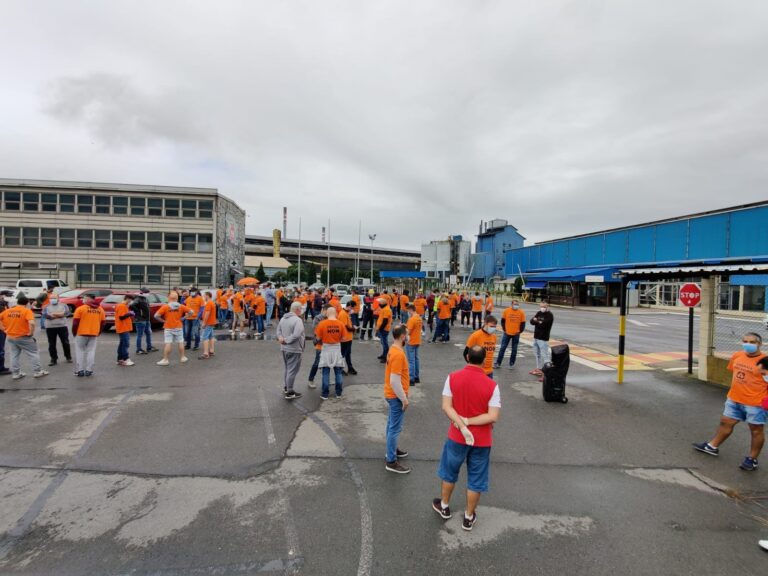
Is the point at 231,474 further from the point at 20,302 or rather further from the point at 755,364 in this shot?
the point at 20,302

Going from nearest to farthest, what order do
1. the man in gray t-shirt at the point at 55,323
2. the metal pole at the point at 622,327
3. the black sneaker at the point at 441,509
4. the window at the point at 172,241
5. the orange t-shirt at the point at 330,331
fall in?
the black sneaker at the point at 441,509, the orange t-shirt at the point at 330,331, the metal pole at the point at 622,327, the man in gray t-shirt at the point at 55,323, the window at the point at 172,241

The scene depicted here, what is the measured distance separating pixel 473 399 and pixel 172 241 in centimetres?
3635

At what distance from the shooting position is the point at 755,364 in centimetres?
470

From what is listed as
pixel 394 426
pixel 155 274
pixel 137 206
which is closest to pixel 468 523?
pixel 394 426

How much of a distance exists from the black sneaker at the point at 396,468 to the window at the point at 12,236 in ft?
137

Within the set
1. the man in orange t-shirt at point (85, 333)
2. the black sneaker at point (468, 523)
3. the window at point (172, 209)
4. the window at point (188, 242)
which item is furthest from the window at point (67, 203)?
the black sneaker at point (468, 523)

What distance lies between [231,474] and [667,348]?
597 inches

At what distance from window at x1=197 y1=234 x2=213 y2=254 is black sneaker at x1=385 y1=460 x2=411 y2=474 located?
33813mm

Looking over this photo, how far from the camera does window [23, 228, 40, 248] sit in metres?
32.2

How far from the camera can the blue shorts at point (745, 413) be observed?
15.1 ft

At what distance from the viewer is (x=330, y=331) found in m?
7.20

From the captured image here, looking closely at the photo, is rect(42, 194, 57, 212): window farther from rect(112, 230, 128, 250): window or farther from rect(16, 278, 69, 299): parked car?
rect(16, 278, 69, 299): parked car

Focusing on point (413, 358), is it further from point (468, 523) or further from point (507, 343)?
point (468, 523)

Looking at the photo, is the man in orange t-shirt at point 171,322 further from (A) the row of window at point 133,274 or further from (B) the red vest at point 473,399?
(A) the row of window at point 133,274
